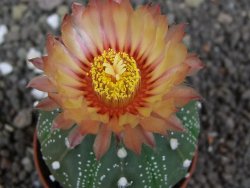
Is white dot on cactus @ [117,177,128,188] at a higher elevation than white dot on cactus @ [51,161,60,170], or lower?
higher

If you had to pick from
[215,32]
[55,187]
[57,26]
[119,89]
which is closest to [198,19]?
[215,32]

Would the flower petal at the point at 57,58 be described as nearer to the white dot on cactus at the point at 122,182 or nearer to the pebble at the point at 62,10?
the white dot on cactus at the point at 122,182

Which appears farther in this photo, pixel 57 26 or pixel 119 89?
pixel 57 26

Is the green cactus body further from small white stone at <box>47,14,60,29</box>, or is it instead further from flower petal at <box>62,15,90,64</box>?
small white stone at <box>47,14,60,29</box>

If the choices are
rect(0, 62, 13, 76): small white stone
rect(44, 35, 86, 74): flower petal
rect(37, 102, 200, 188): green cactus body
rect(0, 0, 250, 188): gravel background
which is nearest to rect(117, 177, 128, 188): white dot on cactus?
rect(37, 102, 200, 188): green cactus body

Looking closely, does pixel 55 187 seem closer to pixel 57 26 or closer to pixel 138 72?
pixel 138 72

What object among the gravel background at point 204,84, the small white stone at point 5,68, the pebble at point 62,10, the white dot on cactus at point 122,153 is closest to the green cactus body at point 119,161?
the white dot on cactus at point 122,153

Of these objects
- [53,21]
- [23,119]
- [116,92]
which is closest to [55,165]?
[116,92]
